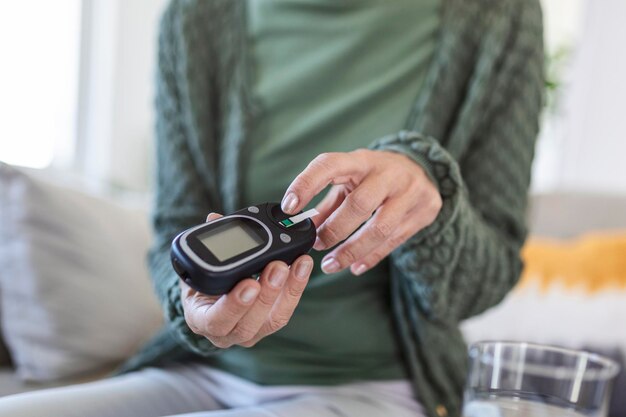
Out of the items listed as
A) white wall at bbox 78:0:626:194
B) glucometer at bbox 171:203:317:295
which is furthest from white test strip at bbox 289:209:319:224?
white wall at bbox 78:0:626:194

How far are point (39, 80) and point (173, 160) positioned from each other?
4.15 feet

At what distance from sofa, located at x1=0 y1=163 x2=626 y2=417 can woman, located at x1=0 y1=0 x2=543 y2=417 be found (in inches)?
6.4

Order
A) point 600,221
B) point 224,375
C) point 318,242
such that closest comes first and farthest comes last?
point 318,242 < point 224,375 < point 600,221

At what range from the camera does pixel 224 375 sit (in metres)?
0.73

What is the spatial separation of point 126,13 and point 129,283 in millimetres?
1355

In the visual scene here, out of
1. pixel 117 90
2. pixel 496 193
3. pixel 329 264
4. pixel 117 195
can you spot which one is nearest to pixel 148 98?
pixel 117 90

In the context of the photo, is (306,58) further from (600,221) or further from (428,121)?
(600,221)

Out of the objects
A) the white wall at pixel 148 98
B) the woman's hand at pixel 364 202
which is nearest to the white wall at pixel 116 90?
the white wall at pixel 148 98

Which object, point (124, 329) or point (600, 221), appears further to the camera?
point (600, 221)

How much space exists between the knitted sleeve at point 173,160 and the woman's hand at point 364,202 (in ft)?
0.87

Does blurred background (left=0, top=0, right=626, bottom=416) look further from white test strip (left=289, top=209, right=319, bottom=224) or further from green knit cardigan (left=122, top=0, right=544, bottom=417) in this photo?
white test strip (left=289, top=209, right=319, bottom=224)

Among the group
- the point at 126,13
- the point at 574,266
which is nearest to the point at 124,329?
the point at 574,266

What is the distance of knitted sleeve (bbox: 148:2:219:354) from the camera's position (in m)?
0.79

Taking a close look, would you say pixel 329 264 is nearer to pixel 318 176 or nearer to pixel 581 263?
pixel 318 176
